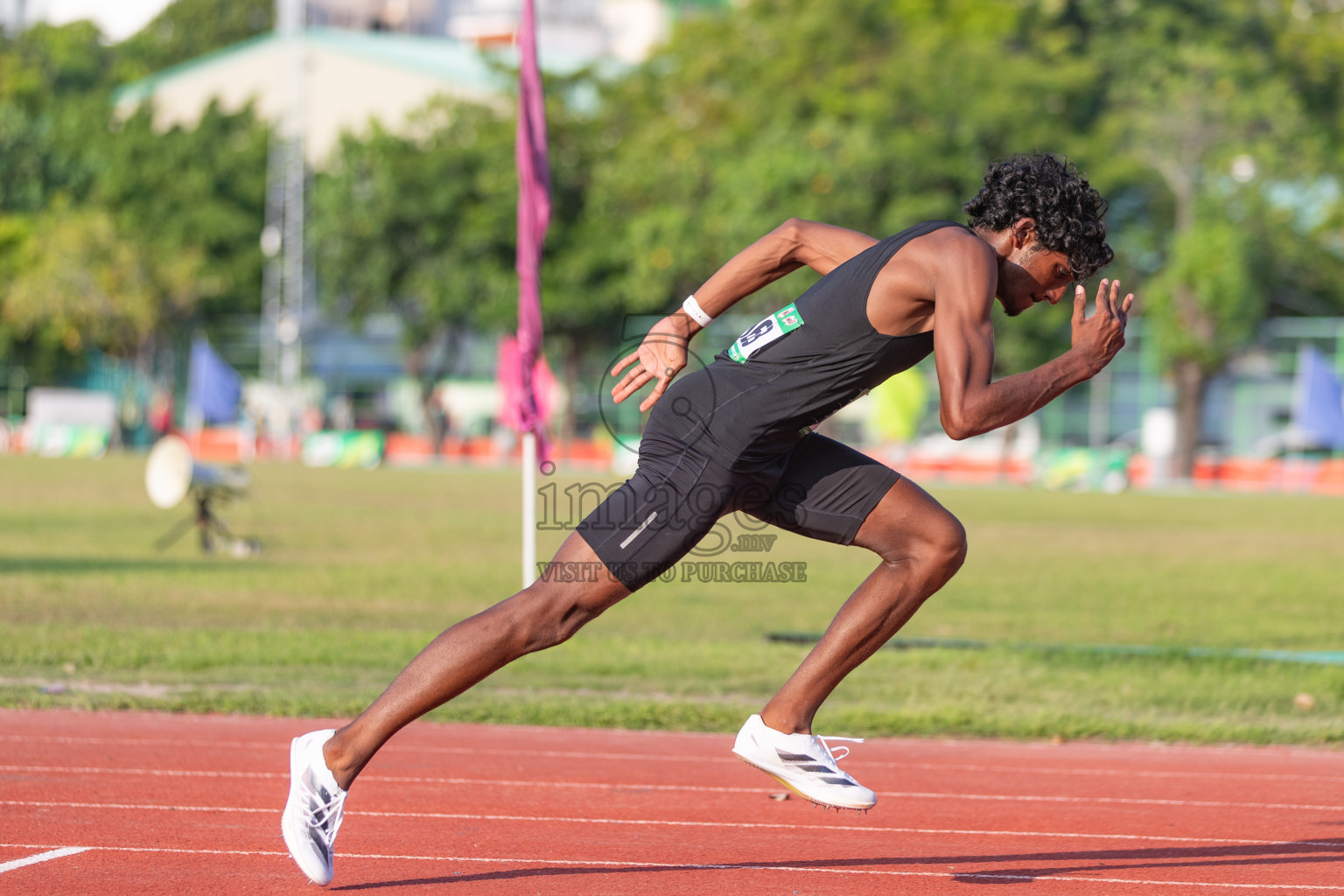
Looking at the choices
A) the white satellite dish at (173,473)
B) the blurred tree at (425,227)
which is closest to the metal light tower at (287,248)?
the blurred tree at (425,227)

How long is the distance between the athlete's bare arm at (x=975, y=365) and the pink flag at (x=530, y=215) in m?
6.73

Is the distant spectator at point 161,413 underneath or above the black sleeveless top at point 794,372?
underneath

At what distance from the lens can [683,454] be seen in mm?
4652

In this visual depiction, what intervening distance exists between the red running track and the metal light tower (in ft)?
161

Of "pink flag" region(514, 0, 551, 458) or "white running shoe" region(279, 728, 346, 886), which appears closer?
"white running shoe" region(279, 728, 346, 886)

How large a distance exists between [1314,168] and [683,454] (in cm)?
5289

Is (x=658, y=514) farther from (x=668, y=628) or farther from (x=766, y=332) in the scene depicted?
(x=668, y=628)

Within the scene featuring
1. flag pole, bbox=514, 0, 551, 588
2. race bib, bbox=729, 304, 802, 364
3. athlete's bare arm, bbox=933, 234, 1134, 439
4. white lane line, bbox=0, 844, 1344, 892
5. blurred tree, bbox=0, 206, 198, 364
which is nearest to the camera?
athlete's bare arm, bbox=933, 234, 1134, 439

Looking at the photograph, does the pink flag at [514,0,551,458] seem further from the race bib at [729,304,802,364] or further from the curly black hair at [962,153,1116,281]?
the curly black hair at [962,153,1116,281]

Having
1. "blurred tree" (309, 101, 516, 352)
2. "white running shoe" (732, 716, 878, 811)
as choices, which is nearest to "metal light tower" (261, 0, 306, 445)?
"blurred tree" (309, 101, 516, 352)

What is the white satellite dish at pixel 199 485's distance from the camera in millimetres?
16750

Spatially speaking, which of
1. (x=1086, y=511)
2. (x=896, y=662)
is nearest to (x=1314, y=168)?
(x=1086, y=511)

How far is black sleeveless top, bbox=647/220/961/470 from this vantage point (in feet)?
15.0

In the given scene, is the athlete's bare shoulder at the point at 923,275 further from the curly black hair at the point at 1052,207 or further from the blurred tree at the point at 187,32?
the blurred tree at the point at 187,32
